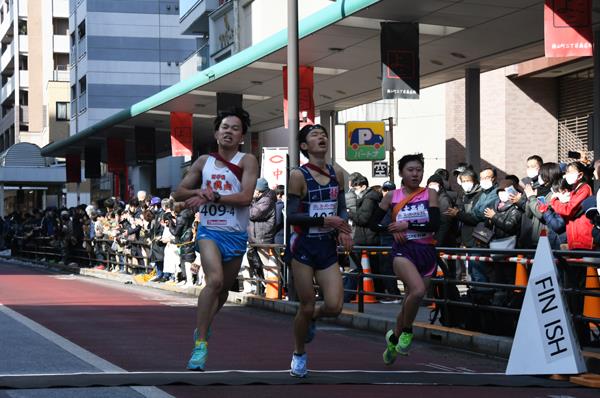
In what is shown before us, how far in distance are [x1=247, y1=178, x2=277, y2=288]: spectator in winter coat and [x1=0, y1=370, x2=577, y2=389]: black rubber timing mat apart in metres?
8.87

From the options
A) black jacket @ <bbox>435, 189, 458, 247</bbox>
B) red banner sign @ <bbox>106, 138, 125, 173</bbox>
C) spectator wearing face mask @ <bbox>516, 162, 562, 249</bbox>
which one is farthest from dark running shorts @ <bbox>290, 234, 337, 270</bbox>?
red banner sign @ <bbox>106, 138, 125, 173</bbox>

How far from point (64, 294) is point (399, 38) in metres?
7.52

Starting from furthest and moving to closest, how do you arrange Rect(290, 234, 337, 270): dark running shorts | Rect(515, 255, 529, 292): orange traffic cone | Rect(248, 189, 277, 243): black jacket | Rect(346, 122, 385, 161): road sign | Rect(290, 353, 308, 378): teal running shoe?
1. Rect(346, 122, 385, 161): road sign
2. Rect(248, 189, 277, 243): black jacket
3. Rect(515, 255, 529, 292): orange traffic cone
4. Rect(290, 234, 337, 270): dark running shorts
5. Rect(290, 353, 308, 378): teal running shoe

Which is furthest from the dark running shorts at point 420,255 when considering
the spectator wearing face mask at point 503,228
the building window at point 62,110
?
the building window at point 62,110

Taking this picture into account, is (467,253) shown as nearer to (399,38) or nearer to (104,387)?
(104,387)

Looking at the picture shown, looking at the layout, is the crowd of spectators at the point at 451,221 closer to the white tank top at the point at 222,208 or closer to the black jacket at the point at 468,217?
the black jacket at the point at 468,217

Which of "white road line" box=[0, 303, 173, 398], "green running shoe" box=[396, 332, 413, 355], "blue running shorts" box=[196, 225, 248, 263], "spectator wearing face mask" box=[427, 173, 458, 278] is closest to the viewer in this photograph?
"white road line" box=[0, 303, 173, 398]

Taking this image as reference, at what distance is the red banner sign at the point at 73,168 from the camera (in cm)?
5044

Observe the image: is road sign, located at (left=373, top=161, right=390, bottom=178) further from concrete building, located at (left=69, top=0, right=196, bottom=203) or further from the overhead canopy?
concrete building, located at (left=69, top=0, right=196, bottom=203)

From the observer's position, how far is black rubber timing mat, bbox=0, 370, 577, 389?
816cm

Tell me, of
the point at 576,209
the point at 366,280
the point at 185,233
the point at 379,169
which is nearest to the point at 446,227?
the point at 366,280

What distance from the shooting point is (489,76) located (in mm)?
32375

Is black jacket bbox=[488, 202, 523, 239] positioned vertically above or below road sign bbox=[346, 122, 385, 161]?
below

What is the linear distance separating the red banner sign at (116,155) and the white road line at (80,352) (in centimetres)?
2822
